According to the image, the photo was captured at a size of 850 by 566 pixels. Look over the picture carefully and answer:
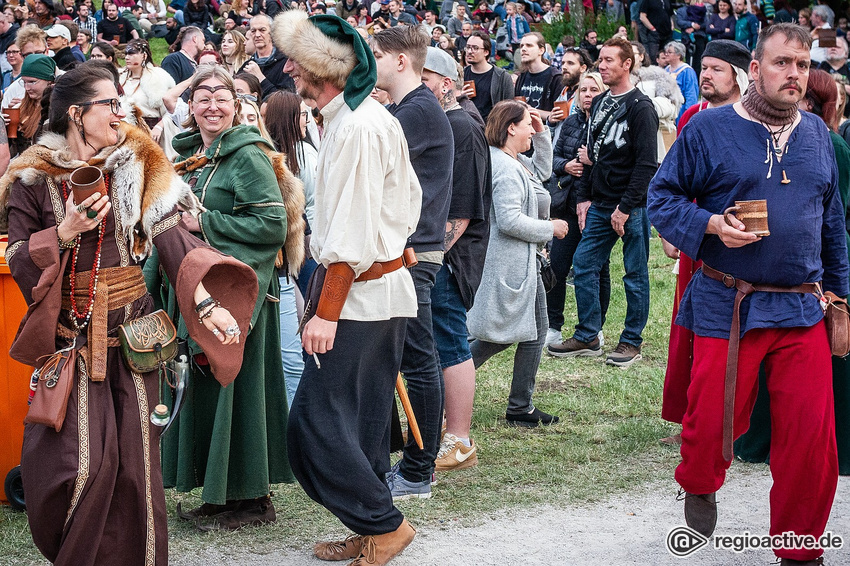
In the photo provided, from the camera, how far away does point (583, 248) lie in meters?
7.61

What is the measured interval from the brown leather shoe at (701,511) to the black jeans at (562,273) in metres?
4.00

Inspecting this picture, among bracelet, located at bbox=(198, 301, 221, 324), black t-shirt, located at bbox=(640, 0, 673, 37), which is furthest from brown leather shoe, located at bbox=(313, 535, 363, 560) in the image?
black t-shirt, located at bbox=(640, 0, 673, 37)

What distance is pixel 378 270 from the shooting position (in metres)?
3.79

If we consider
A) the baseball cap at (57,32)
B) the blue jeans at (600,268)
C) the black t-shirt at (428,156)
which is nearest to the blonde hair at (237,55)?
the baseball cap at (57,32)

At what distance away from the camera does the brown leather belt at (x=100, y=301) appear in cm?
341

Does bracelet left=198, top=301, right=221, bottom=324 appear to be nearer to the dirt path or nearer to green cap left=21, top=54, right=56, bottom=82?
the dirt path

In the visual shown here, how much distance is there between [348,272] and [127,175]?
0.85 metres

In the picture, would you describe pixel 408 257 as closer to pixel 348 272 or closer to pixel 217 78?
pixel 348 272

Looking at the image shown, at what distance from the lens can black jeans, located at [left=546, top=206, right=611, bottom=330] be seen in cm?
799

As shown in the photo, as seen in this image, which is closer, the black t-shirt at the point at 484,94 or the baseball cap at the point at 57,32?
the black t-shirt at the point at 484,94

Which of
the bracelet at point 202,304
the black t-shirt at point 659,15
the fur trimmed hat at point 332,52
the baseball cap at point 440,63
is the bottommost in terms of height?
the black t-shirt at point 659,15

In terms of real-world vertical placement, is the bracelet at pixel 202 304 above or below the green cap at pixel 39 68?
below

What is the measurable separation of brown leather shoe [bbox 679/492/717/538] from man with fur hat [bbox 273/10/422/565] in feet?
4.03

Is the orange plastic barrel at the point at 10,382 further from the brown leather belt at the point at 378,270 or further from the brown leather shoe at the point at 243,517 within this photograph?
the brown leather belt at the point at 378,270
